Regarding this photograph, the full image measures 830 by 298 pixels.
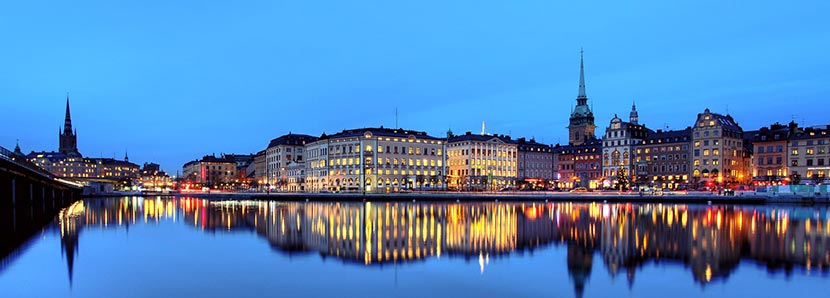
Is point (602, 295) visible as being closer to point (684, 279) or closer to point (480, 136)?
point (684, 279)

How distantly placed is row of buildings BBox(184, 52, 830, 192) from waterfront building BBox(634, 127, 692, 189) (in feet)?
0.61

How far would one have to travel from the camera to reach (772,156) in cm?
11131

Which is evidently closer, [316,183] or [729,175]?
[729,175]

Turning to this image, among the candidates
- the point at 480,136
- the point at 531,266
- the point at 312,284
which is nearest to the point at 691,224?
the point at 531,266

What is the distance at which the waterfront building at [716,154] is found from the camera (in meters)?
115

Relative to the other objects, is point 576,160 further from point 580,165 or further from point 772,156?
point 772,156

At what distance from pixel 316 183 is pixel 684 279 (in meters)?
116

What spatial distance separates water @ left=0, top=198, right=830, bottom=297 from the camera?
67.0ft

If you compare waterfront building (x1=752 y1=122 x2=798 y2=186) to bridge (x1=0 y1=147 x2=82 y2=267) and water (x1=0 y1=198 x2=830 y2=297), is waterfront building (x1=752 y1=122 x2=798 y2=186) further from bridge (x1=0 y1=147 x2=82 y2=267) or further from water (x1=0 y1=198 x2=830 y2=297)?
bridge (x1=0 y1=147 x2=82 y2=267)

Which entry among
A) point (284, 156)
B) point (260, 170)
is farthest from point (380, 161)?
point (260, 170)

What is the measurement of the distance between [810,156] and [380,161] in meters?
70.8

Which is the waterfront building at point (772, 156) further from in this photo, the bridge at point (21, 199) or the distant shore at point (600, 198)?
the bridge at point (21, 199)

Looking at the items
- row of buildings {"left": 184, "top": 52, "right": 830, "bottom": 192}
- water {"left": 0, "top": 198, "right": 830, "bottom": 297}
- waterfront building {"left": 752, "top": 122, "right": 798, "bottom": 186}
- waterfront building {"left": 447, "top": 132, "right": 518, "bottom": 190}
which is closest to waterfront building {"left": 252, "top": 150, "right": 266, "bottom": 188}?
row of buildings {"left": 184, "top": 52, "right": 830, "bottom": 192}

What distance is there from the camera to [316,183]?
134 metres
